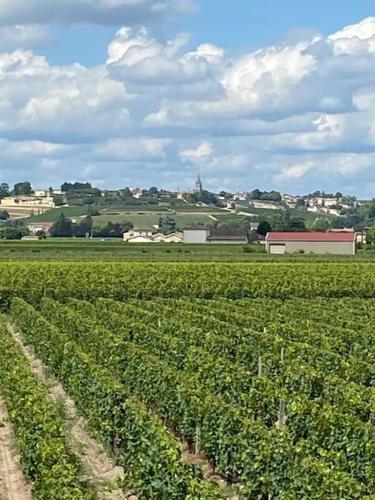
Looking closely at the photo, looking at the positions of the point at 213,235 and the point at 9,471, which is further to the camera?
the point at 213,235

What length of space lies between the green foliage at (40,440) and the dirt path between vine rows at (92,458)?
0.57 meters

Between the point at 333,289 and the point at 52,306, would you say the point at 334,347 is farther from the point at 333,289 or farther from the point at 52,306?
the point at 333,289

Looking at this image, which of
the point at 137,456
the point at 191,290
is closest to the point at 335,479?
the point at 137,456

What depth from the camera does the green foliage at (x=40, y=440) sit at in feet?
39.4

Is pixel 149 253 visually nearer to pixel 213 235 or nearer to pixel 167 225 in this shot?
pixel 213 235

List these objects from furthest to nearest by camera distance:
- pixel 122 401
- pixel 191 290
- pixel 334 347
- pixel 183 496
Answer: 1. pixel 191 290
2. pixel 334 347
3. pixel 122 401
4. pixel 183 496

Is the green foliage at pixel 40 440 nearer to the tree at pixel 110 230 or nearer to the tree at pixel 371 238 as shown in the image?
the tree at pixel 371 238

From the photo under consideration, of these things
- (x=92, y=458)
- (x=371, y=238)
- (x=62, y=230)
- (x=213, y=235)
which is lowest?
(x=92, y=458)

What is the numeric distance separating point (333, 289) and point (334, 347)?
2250 centimetres

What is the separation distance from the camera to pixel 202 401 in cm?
1619

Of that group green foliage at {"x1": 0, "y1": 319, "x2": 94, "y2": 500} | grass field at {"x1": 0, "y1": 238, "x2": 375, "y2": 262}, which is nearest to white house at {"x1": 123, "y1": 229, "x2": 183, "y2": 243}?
grass field at {"x1": 0, "y1": 238, "x2": 375, "y2": 262}

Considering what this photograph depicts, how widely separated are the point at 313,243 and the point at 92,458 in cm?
7038

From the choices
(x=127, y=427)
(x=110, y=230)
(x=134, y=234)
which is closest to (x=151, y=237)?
(x=134, y=234)

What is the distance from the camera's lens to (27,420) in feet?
50.9
